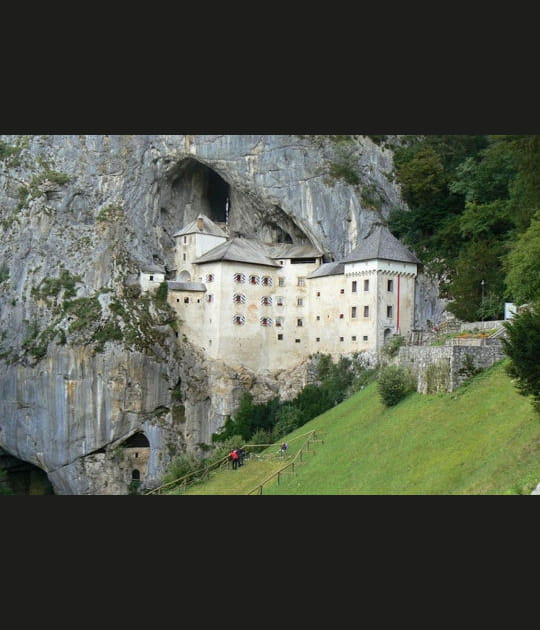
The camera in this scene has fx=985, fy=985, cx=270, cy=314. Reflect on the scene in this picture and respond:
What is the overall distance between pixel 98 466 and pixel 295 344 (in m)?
16.6

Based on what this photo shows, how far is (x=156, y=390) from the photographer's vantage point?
71438mm

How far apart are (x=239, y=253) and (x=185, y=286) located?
4.62 metres

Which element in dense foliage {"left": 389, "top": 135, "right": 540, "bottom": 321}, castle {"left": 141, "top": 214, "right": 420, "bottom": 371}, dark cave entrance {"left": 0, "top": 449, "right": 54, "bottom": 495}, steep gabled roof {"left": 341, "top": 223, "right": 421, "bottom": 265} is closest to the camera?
dense foliage {"left": 389, "top": 135, "right": 540, "bottom": 321}

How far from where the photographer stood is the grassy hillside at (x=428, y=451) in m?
29.7

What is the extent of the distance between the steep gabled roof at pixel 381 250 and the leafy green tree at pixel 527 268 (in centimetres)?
1757

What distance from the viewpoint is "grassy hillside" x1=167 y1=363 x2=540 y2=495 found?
97.4ft

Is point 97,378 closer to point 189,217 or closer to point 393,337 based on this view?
point 189,217

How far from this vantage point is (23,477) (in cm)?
7838

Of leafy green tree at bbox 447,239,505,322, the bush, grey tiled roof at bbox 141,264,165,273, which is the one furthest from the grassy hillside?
grey tiled roof at bbox 141,264,165,273

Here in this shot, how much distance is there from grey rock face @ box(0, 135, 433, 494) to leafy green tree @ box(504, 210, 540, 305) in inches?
897

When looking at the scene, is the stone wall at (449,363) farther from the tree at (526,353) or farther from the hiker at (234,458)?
the hiker at (234,458)

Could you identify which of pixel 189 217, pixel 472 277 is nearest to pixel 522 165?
pixel 472 277

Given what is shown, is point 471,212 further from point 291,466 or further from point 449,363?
point 291,466

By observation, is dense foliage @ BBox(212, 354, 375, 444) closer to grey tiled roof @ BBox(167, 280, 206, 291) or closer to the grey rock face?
the grey rock face
